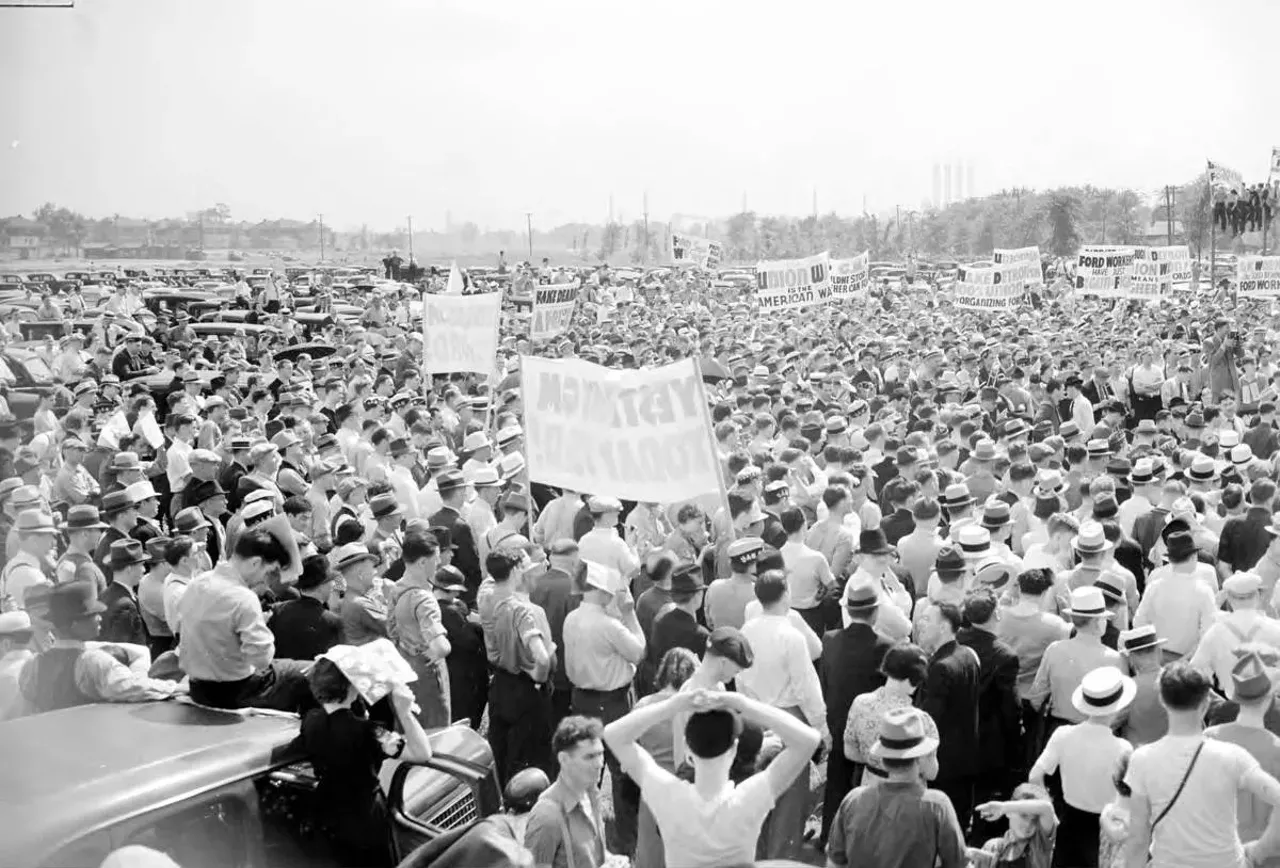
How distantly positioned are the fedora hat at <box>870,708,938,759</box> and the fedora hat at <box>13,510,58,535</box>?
6.28 meters

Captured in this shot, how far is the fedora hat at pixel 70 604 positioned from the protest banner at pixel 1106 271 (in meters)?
27.3

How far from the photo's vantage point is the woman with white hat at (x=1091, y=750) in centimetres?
596

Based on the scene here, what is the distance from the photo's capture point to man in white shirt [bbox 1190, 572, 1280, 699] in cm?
684

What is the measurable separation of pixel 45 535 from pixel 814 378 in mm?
11665

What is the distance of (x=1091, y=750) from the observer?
599cm

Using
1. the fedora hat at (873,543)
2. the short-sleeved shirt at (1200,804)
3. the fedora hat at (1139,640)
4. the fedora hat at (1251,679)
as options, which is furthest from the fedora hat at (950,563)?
the short-sleeved shirt at (1200,804)

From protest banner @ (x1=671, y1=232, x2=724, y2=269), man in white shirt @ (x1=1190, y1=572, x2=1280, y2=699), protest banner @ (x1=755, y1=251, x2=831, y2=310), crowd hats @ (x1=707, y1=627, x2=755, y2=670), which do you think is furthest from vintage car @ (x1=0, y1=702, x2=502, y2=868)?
protest banner @ (x1=671, y1=232, x2=724, y2=269)

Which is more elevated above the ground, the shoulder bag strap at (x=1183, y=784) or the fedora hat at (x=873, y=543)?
the fedora hat at (x=873, y=543)

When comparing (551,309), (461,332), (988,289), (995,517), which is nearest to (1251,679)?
(995,517)

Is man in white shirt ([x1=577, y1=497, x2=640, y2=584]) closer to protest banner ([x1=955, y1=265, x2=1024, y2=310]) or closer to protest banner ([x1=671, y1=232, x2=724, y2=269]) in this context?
protest banner ([x1=955, y1=265, x2=1024, y2=310])

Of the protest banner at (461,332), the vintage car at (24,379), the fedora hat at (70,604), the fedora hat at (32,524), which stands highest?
the protest banner at (461,332)

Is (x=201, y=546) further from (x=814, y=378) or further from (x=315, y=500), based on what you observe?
(x=814, y=378)

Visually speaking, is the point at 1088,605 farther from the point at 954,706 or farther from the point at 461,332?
the point at 461,332

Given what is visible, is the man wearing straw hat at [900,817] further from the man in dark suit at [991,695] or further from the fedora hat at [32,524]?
the fedora hat at [32,524]
